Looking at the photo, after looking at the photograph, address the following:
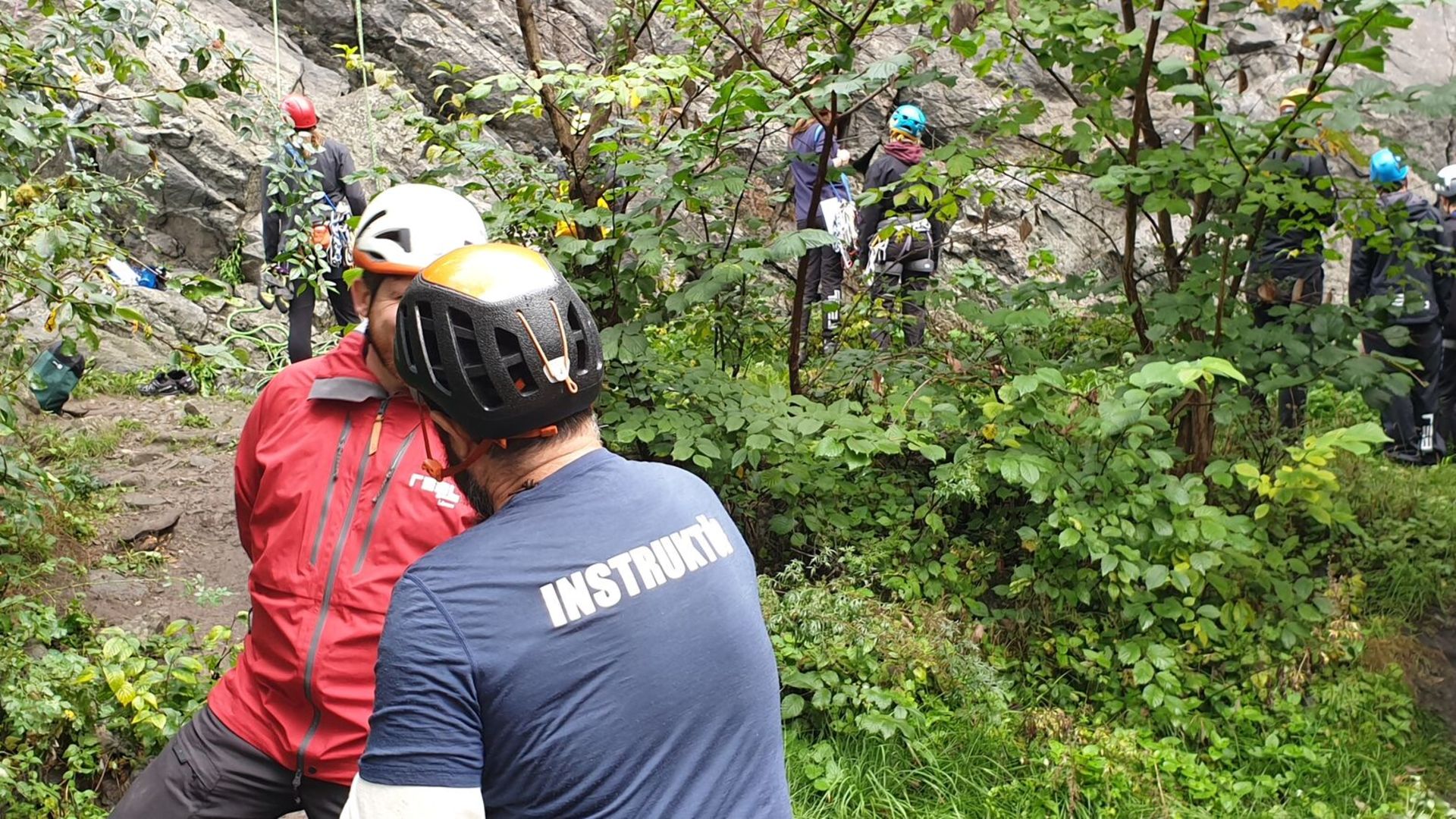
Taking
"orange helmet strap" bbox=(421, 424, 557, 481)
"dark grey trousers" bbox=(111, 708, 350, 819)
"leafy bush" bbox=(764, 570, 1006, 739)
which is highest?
"orange helmet strap" bbox=(421, 424, 557, 481)

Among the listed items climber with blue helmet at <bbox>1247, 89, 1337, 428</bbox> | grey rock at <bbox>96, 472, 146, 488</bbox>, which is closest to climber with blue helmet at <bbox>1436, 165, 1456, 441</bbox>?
climber with blue helmet at <bbox>1247, 89, 1337, 428</bbox>

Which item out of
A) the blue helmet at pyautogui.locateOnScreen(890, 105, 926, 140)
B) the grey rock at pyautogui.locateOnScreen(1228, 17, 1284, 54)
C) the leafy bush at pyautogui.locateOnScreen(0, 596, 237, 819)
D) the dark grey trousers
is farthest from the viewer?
the grey rock at pyautogui.locateOnScreen(1228, 17, 1284, 54)

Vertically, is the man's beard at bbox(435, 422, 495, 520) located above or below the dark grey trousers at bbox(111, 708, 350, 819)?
above

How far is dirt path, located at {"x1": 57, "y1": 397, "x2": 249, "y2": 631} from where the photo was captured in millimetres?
4789

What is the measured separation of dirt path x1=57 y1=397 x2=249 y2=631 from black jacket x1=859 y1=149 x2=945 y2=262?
440cm

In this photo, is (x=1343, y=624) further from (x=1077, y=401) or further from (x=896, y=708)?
(x=896, y=708)

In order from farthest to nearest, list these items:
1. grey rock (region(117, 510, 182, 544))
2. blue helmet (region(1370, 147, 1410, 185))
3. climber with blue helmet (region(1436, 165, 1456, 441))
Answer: climber with blue helmet (region(1436, 165, 1456, 441)) < blue helmet (region(1370, 147, 1410, 185)) < grey rock (region(117, 510, 182, 544))

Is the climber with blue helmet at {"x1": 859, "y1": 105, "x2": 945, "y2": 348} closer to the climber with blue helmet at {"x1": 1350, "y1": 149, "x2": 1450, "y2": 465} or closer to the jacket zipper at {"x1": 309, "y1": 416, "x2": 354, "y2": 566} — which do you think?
the climber with blue helmet at {"x1": 1350, "y1": 149, "x2": 1450, "y2": 465}

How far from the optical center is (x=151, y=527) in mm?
5520

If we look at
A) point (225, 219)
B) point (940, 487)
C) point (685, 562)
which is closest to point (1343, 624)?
point (940, 487)

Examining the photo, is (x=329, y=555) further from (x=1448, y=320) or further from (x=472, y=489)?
(x=1448, y=320)

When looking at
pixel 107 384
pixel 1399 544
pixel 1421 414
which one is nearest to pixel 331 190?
pixel 107 384

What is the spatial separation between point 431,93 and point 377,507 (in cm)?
1121

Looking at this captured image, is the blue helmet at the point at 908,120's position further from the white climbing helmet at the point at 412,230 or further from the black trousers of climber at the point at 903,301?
the white climbing helmet at the point at 412,230
